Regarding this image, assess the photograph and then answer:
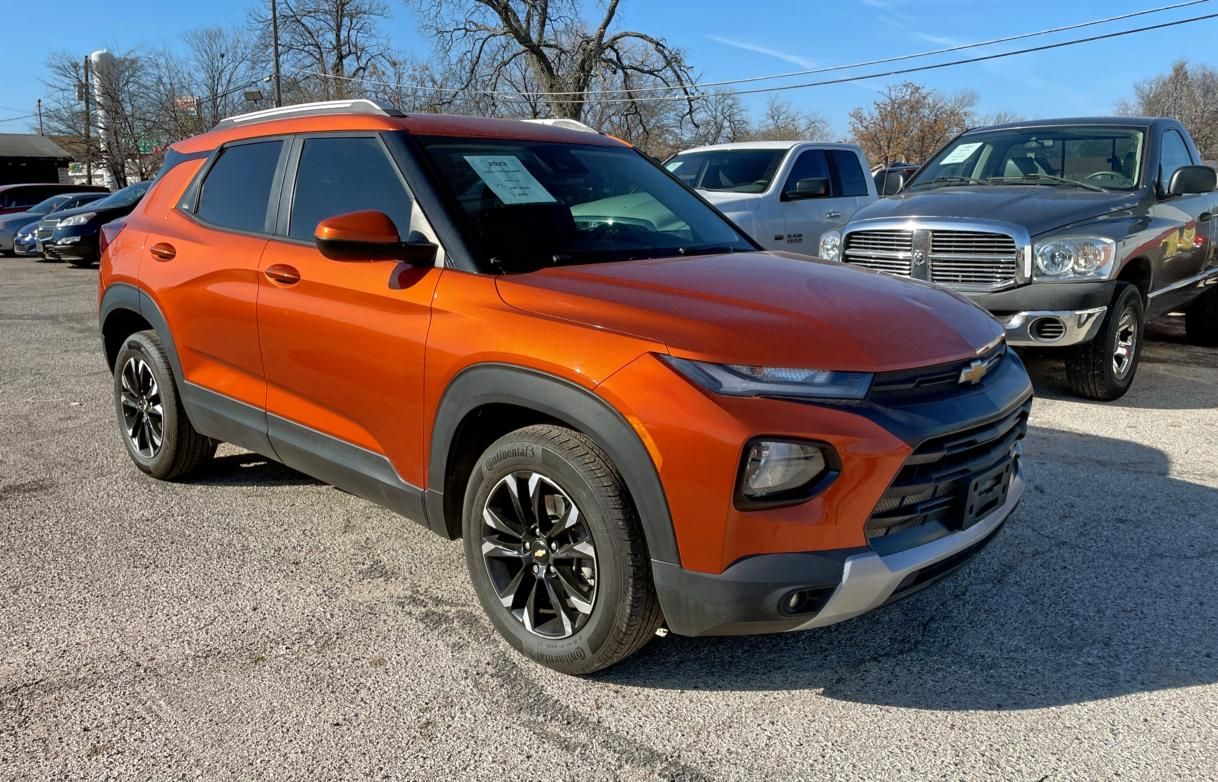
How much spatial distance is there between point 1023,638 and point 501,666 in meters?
1.80

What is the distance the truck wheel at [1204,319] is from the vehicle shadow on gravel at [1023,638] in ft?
17.9

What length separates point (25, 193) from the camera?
23.4 m

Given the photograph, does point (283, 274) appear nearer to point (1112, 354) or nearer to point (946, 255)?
point (946, 255)

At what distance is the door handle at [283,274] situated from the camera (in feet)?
11.9

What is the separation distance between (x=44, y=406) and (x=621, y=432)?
5.63 meters

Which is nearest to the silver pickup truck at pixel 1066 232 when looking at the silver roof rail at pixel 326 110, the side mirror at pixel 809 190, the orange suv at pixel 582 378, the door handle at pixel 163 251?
the side mirror at pixel 809 190

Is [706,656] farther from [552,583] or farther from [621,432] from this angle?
[621,432]

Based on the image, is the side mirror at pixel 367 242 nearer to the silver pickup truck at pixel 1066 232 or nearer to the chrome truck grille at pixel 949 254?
the silver pickup truck at pixel 1066 232

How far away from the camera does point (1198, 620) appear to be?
10.9 feet

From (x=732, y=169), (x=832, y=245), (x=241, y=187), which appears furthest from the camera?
(x=732, y=169)

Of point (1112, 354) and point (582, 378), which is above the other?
point (582, 378)

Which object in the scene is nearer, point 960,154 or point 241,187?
point 241,187

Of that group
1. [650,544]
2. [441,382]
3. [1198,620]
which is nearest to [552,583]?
[650,544]

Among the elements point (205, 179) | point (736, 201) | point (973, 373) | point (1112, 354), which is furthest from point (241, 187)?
point (736, 201)
